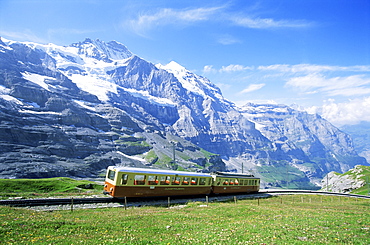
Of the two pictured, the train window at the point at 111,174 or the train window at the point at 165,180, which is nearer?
the train window at the point at 111,174

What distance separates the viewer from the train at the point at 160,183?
34438mm

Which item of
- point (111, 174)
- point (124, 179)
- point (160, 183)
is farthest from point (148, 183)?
point (111, 174)

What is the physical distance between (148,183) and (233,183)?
23.9 m

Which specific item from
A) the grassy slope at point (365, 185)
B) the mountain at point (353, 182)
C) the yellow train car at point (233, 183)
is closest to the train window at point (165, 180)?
the yellow train car at point (233, 183)

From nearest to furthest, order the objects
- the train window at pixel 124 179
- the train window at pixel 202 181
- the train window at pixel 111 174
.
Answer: the train window at pixel 124 179, the train window at pixel 111 174, the train window at pixel 202 181

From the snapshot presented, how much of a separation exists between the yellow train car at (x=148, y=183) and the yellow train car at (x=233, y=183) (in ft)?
17.8

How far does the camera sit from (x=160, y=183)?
38375 mm

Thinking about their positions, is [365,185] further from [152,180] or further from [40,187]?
[40,187]

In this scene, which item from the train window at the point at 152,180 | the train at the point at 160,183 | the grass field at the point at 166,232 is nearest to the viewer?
the grass field at the point at 166,232

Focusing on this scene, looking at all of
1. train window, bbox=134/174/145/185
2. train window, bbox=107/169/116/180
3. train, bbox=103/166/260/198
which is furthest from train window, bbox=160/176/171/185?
train window, bbox=107/169/116/180

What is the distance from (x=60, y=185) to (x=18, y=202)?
26657 mm

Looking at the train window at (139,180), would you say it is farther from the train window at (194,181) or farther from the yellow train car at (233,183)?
the yellow train car at (233,183)

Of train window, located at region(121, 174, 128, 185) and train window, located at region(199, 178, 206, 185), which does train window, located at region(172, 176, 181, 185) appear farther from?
train window, located at region(121, 174, 128, 185)

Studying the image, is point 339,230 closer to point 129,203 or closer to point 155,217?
point 155,217
